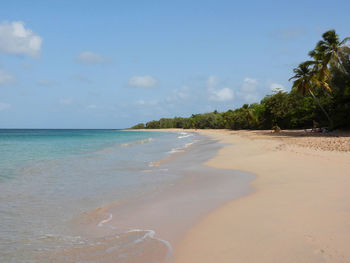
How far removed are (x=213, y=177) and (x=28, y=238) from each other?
20.1 ft

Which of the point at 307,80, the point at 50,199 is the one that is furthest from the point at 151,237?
the point at 307,80

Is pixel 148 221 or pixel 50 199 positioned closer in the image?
Result: pixel 148 221

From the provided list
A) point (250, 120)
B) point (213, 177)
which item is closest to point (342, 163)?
point (213, 177)

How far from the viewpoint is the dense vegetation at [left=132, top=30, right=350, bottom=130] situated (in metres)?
30.5

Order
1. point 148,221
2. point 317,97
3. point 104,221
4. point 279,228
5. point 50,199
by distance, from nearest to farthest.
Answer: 1. point 279,228
2. point 148,221
3. point 104,221
4. point 50,199
5. point 317,97

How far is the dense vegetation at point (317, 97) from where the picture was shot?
100.0ft

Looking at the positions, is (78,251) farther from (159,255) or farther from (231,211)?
(231,211)

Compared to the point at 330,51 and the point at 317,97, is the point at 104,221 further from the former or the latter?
the point at 317,97

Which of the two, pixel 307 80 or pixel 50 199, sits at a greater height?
pixel 307 80

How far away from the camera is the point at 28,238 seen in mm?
4500

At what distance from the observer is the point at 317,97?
44.7 metres

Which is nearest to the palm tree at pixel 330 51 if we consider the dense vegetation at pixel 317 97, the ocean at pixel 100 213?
the dense vegetation at pixel 317 97

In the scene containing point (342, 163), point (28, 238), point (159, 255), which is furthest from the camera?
point (342, 163)

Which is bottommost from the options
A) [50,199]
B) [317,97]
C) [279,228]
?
[50,199]
